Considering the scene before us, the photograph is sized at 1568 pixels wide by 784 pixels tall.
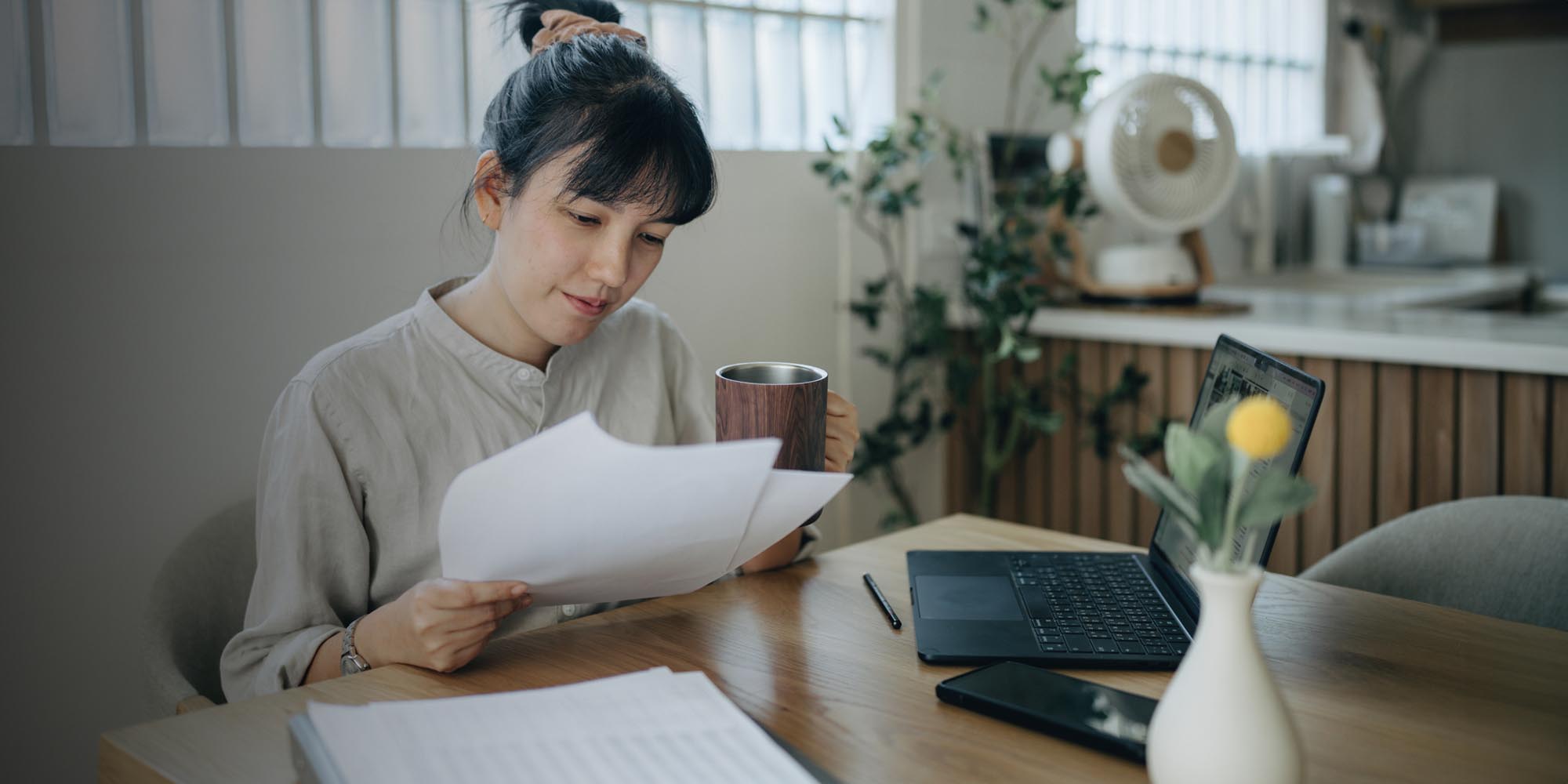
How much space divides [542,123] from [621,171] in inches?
3.7

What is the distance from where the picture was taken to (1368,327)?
2.15 m

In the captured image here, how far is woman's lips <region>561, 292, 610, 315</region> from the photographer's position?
3.87 feet

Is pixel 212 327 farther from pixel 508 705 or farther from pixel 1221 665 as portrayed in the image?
pixel 1221 665

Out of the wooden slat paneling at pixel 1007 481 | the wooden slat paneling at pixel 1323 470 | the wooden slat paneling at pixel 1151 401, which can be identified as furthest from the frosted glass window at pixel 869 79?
the wooden slat paneling at pixel 1323 470

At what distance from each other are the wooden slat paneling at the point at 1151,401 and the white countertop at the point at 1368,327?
0.04 meters

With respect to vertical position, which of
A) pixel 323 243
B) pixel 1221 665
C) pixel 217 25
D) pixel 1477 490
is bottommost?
pixel 1477 490

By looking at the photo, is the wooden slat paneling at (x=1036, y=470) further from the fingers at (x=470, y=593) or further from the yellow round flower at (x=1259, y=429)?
the yellow round flower at (x=1259, y=429)

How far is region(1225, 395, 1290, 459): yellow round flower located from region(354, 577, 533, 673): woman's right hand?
56 centimetres

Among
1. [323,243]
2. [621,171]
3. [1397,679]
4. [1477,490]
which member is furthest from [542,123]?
[1477,490]

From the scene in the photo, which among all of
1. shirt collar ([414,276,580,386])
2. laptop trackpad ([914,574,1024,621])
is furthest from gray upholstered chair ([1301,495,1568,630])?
shirt collar ([414,276,580,386])

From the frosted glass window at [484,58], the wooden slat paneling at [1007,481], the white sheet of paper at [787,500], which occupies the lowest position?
the wooden slat paneling at [1007,481]

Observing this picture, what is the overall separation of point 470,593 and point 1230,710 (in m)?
0.55

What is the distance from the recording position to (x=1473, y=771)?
2.54 feet

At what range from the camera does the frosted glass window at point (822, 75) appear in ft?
7.93
